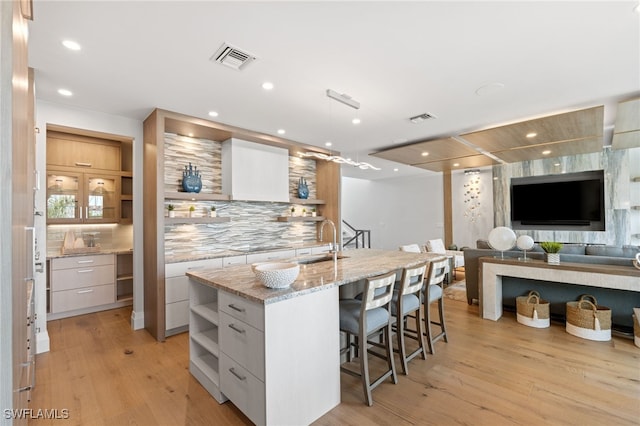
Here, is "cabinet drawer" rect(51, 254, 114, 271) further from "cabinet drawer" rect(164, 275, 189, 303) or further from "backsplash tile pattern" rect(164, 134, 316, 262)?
"cabinet drawer" rect(164, 275, 189, 303)

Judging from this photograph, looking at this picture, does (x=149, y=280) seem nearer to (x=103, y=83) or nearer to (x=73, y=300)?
(x=73, y=300)

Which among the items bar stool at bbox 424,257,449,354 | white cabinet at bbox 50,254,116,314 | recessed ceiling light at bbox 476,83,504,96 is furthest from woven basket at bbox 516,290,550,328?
white cabinet at bbox 50,254,116,314

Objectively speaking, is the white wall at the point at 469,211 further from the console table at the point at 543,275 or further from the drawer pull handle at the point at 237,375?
the drawer pull handle at the point at 237,375

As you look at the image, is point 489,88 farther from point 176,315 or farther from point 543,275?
point 176,315

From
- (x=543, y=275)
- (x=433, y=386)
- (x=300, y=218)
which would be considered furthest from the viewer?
(x=300, y=218)

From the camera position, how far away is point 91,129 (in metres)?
3.46

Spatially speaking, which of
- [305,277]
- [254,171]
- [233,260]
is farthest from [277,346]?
[254,171]

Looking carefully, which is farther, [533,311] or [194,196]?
[194,196]

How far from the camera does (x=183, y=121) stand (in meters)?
3.59

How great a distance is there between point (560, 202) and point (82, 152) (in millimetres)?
8968

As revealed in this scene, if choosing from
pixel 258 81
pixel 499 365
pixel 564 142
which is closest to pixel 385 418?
pixel 499 365

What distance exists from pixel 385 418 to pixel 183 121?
144 inches

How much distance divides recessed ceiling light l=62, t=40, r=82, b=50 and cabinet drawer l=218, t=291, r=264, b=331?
6.90 feet

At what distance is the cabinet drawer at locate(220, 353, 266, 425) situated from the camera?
1.74m
